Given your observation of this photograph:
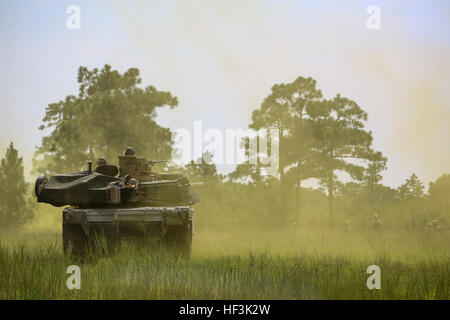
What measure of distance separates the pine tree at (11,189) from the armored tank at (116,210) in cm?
1762

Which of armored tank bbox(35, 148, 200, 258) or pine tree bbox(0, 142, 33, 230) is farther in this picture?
pine tree bbox(0, 142, 33, 230)

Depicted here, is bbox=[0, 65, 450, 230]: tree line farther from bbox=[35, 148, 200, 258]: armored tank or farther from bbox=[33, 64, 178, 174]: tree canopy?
bbox=[35, 148, 200, 258]: armored tank

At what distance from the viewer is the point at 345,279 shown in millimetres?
7906

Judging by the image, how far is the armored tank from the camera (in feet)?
32.6

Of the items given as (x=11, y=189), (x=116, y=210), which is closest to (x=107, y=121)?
(x=11, y=189)

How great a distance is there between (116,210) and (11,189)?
64.1 ft

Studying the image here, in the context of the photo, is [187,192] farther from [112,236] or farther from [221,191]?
[221,191]

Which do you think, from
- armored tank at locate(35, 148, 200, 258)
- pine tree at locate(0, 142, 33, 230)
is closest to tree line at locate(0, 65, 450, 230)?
pine tree at locate(0, 142, 33, 230)

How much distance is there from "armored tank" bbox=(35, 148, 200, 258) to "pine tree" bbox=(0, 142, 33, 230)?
57.8ft

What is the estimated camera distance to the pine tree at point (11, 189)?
26.7m

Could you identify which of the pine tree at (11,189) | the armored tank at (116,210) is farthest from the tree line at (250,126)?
the armored tank at (116,210)

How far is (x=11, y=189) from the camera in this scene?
2698 centimetres

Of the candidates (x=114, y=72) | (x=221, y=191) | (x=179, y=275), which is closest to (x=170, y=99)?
(x=114, y=72)
